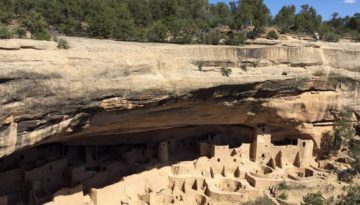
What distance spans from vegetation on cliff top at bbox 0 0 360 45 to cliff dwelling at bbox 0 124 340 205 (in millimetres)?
4606

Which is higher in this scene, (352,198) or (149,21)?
(149,21)

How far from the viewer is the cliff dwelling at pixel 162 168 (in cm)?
1567

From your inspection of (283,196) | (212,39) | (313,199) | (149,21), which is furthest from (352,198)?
(149,21)

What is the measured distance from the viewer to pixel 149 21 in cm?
2434

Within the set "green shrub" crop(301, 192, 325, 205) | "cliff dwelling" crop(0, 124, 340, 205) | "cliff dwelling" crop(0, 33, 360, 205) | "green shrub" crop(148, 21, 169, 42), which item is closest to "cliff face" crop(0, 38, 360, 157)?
"cliff dwelling" crop(0, 33, 360, 205)

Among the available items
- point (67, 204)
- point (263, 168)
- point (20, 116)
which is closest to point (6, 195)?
point (67, 204)

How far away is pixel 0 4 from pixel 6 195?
10.6m

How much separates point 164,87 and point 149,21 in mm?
11656

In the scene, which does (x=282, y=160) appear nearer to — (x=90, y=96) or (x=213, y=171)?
(x=213, y=171)

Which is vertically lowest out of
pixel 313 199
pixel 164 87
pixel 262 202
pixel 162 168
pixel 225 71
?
pixel 262 202

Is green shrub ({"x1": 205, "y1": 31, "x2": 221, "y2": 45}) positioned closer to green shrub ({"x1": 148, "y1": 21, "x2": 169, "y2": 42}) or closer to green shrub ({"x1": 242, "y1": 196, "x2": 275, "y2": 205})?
green shrub ({"x1": 148, "y1": 21, "x2": 169, "y2": 42})

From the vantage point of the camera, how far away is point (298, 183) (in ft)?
56.9

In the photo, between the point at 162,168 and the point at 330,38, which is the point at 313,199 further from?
the point at 330,38

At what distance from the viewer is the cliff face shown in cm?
1088
